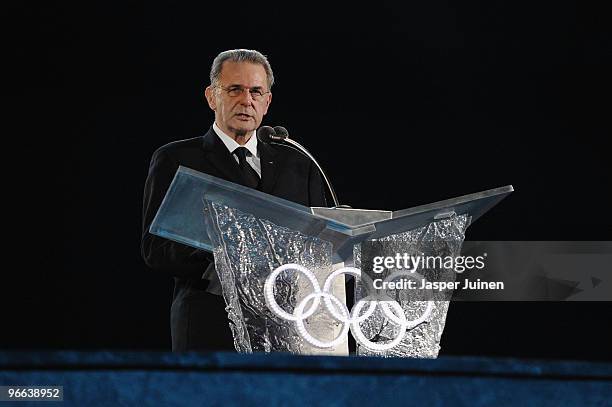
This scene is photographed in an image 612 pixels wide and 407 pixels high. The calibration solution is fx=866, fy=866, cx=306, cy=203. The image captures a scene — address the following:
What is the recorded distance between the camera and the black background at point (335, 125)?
2891 millimetres

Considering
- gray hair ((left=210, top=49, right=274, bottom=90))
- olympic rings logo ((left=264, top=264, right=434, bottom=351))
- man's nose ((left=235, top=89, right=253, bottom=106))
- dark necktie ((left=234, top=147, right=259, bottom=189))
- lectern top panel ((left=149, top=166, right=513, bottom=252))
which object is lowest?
olympic rings logo ((left=264, top=264, right=434, bottom=351))

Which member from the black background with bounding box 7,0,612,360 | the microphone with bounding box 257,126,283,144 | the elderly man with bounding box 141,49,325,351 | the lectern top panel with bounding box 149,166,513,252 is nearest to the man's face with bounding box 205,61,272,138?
the elderly man with bounding box 141,49,325,351

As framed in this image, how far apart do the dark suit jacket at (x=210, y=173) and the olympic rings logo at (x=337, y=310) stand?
18.6 inches

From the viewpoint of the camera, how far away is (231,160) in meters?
2.37

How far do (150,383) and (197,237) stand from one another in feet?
2.94

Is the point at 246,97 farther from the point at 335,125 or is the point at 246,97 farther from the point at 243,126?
the point at 335,125

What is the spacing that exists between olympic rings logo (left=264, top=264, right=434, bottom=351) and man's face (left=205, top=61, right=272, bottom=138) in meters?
0.85

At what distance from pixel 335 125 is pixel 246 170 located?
76 centimetres

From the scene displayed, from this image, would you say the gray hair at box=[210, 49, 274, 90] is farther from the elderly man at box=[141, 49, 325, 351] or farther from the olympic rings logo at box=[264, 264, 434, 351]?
the olympic rings logo at box=[264, 264, 434, 351]

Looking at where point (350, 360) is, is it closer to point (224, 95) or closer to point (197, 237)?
point (197, 237)

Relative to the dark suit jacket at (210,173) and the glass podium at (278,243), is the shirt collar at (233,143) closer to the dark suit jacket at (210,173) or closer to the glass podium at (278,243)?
the dark suit jacket at (210,173)

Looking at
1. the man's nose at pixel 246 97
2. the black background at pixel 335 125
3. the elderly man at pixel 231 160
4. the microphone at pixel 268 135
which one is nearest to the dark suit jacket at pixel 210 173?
the elderly man at pixel 231 160

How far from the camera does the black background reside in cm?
289

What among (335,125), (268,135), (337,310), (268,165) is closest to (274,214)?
(337,310)
